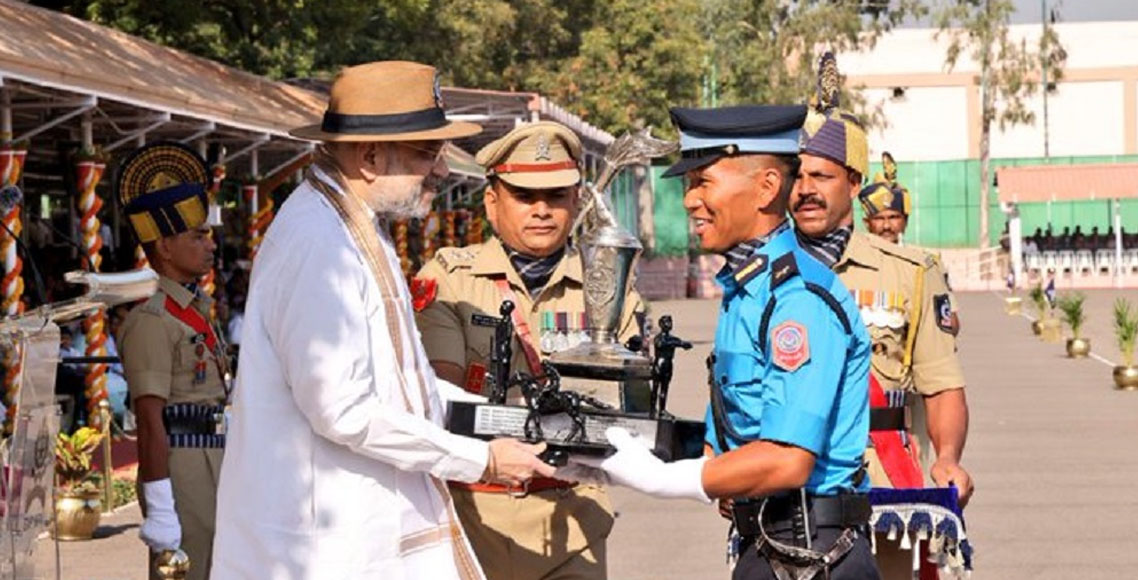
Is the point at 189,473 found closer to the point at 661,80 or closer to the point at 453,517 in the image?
the point at 453,517

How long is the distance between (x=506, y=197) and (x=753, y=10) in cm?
6402

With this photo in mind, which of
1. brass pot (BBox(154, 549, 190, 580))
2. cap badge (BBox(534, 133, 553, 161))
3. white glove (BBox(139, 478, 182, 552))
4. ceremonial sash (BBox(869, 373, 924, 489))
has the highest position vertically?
cap badge (BBox(534, 133, 553, 161))

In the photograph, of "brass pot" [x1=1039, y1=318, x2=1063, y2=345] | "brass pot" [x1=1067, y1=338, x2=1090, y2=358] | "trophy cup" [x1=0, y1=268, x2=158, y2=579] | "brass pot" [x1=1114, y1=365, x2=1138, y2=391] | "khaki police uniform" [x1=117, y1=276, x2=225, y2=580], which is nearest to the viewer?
"trophy cup" [x1=0, y1=268, x2=158, y2=579]

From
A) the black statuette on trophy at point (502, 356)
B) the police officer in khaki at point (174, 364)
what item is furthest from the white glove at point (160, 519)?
the black statuette on trophy at point (502, 356)

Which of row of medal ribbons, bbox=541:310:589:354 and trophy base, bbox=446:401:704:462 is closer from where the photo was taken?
trophy base, bbox=446:401:704:462

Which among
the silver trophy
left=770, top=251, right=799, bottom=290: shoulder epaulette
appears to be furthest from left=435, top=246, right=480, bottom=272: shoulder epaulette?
left=770, top=251, right=799, bottom=290: shoulder epaulette

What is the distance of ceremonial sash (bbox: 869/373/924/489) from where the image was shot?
6945 mm

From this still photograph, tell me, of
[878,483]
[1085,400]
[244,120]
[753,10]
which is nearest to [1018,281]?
[753,10]

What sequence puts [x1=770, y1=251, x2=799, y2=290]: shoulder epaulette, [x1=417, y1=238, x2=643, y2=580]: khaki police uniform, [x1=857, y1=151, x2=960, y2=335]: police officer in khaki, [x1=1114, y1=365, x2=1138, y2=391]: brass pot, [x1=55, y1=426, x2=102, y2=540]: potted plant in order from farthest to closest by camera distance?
1. [x1=1114, y1=365, x2=1138, y2=391]: brass pot
2. [x1=55, y1=426, x2=102, y2=540]: potted plant
3. [x1=857, y1=151, x2=960, y2=335]: police officer in khaki
4. [x1=417, y1=238, x2=643, y2=580]: khaki police uniform
5. [x1=770, y1=251, x2=799, y2=290]: shoulder epaulette

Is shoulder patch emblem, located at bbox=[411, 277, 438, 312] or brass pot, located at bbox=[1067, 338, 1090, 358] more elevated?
shoulder patch emblem, located at bbox=[411, 277, 438, 312]

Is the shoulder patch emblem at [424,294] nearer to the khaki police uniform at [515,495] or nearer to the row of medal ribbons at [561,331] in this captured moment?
the khaki police uniform at [515,495]

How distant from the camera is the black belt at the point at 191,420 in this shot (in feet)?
23.9

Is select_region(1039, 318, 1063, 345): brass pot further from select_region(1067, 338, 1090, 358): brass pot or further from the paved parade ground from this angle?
the paved parade ground

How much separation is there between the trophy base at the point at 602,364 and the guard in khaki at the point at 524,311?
1.52 feet
